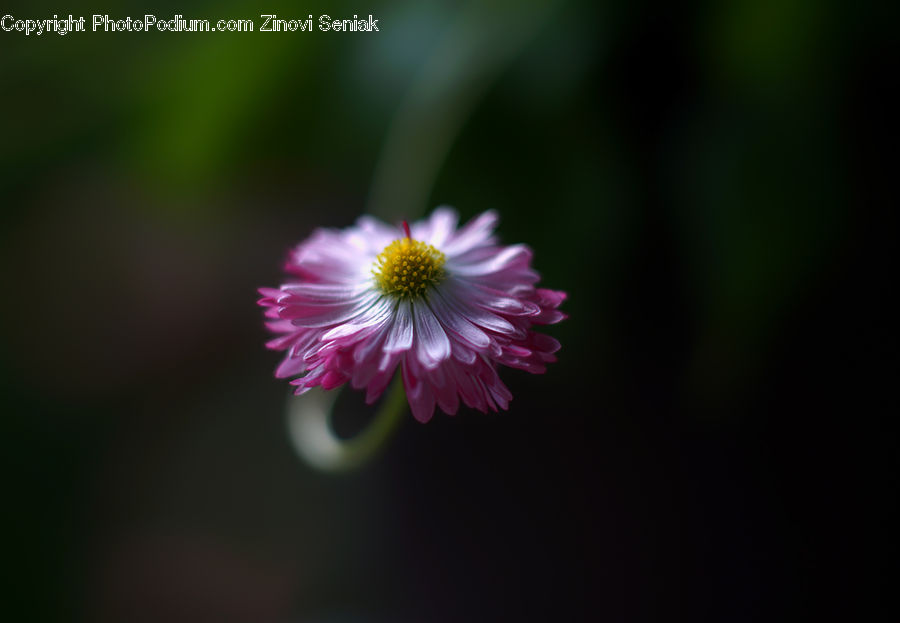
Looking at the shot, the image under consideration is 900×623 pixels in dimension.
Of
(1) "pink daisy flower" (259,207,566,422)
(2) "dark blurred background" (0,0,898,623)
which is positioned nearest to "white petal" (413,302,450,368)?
(1) "pink daisy flower" (259,207,566,422)

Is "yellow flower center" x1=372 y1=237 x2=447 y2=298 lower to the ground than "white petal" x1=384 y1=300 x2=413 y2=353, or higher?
higher

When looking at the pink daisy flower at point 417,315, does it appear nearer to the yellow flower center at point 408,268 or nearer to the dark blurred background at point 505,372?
the yellow flower center at point 408,268

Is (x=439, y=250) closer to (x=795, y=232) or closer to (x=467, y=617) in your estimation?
(x=795, y=232)

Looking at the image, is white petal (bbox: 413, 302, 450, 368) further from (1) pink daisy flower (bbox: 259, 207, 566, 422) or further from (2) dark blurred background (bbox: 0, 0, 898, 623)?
(2) dark blurred background (bbox: 0, 0, 898, 623)

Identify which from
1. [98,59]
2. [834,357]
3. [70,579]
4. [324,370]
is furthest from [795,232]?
[70,579]

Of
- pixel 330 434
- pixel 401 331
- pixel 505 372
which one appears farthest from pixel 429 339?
pixel 505 372

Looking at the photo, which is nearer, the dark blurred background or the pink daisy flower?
the pink daisy flower

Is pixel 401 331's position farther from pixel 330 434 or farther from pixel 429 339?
pixel 330 434

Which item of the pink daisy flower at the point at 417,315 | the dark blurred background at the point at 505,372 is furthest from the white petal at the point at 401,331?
the dark blurred background at the point at 505,372
